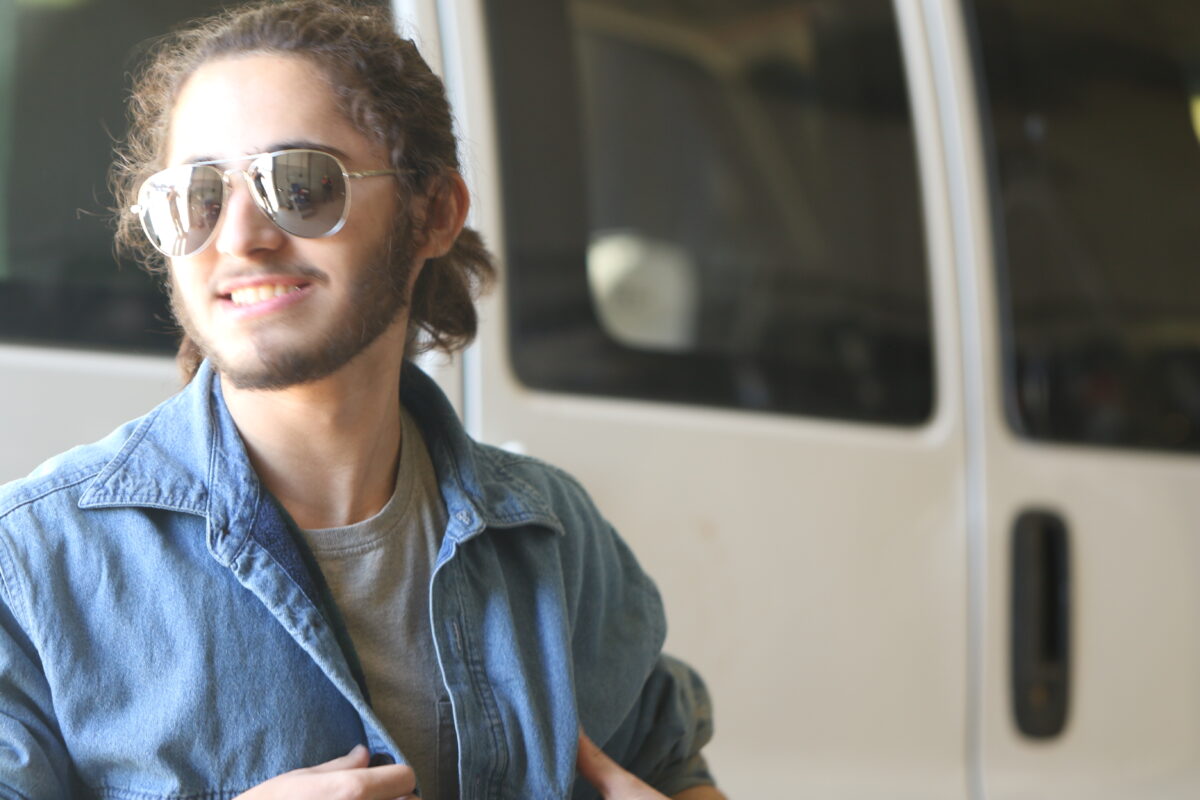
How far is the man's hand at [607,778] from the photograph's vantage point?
56.7 inches

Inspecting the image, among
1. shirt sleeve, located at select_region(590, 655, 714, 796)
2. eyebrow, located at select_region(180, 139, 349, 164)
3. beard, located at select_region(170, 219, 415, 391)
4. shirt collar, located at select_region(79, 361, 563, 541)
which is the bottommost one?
shirt sleeve, located at select_region(590, 655, 714, 796)

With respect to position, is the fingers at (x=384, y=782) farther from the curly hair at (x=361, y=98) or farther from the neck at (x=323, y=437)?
the curly hair at (x=361, y=98)

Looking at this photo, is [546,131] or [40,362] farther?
[546,131]

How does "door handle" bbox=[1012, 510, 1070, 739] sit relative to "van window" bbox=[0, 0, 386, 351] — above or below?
below

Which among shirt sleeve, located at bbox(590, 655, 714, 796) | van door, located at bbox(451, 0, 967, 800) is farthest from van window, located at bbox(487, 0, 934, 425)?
shirt sleeve, located at bbox(590, 655, 714, 796)

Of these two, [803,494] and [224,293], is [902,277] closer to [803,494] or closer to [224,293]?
[803,494]

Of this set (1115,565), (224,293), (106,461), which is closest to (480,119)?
(224,293)

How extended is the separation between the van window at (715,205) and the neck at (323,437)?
79cm

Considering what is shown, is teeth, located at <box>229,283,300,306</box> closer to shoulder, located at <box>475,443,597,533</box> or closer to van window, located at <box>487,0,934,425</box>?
shoulder, located at <box>475,443,597,533</box>

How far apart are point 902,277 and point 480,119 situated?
3.12ft

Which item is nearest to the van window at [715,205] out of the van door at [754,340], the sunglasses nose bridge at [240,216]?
the van door at [754,340]

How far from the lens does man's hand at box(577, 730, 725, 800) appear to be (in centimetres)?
144

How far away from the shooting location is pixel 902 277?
2668mm

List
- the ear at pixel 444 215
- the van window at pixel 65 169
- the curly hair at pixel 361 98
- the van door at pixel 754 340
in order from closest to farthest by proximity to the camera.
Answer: the curly hair at pixel 361 98 → the ear at pixel 444 215 → the van window at pixel 65 169 → the van door at pixel 754 340
